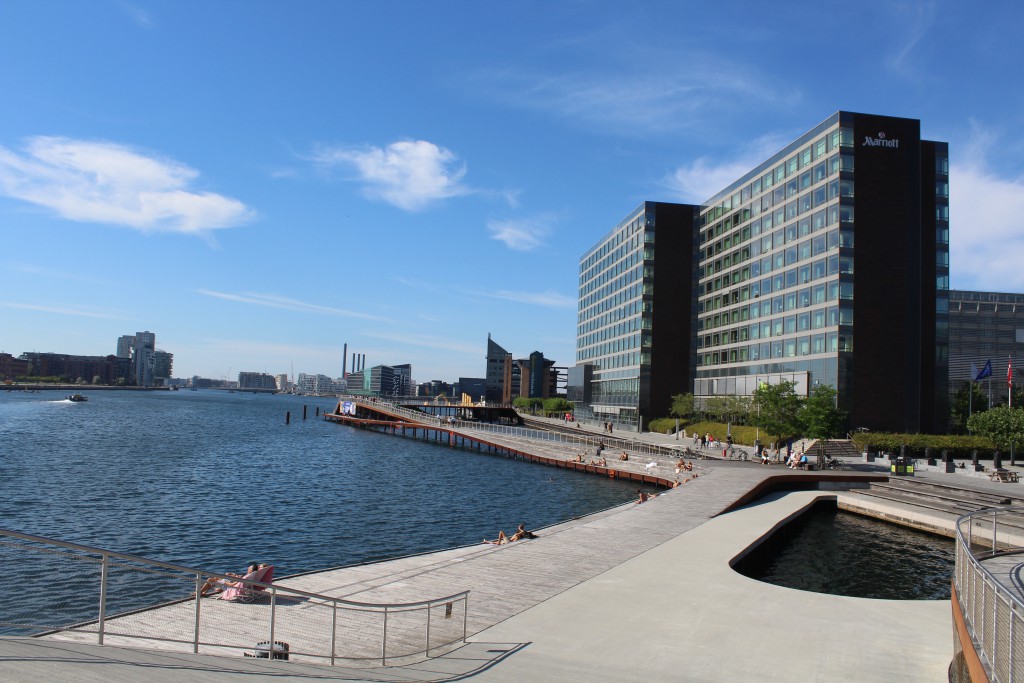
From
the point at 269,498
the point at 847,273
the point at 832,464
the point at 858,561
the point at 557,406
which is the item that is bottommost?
the point at 269,498

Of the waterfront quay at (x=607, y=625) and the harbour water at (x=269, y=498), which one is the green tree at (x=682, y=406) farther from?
the waterfront quay at (x=607, y=625)

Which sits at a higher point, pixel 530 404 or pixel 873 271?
pixel 873 271

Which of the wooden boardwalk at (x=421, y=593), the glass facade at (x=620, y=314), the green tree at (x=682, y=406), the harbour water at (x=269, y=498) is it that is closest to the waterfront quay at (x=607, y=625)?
the wooden boardwalk at (x=421, y=593)

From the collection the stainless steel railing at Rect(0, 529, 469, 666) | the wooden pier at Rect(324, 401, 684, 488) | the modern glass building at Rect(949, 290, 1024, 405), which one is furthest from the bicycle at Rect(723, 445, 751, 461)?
the modern glass building at Rect(949, 290, 1024, 405)

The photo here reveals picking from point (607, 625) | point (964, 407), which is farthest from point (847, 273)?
point (607, 625)

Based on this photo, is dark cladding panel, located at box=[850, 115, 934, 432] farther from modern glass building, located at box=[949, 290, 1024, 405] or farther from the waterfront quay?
modern glass building, located at box=[949, 290, 1024, 405]

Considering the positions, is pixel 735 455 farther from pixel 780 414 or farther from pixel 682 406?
pixel 682 406

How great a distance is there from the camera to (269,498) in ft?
155

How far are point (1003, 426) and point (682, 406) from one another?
47107mm

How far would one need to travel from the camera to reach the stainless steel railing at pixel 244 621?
43.1ft

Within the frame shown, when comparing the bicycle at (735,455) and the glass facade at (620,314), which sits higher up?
the glass facade at (620,314)

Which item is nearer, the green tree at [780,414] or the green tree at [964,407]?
the green tree at [780,414]

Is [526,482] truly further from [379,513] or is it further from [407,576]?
[407,576]

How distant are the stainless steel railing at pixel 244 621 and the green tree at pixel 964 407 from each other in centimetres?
7550
